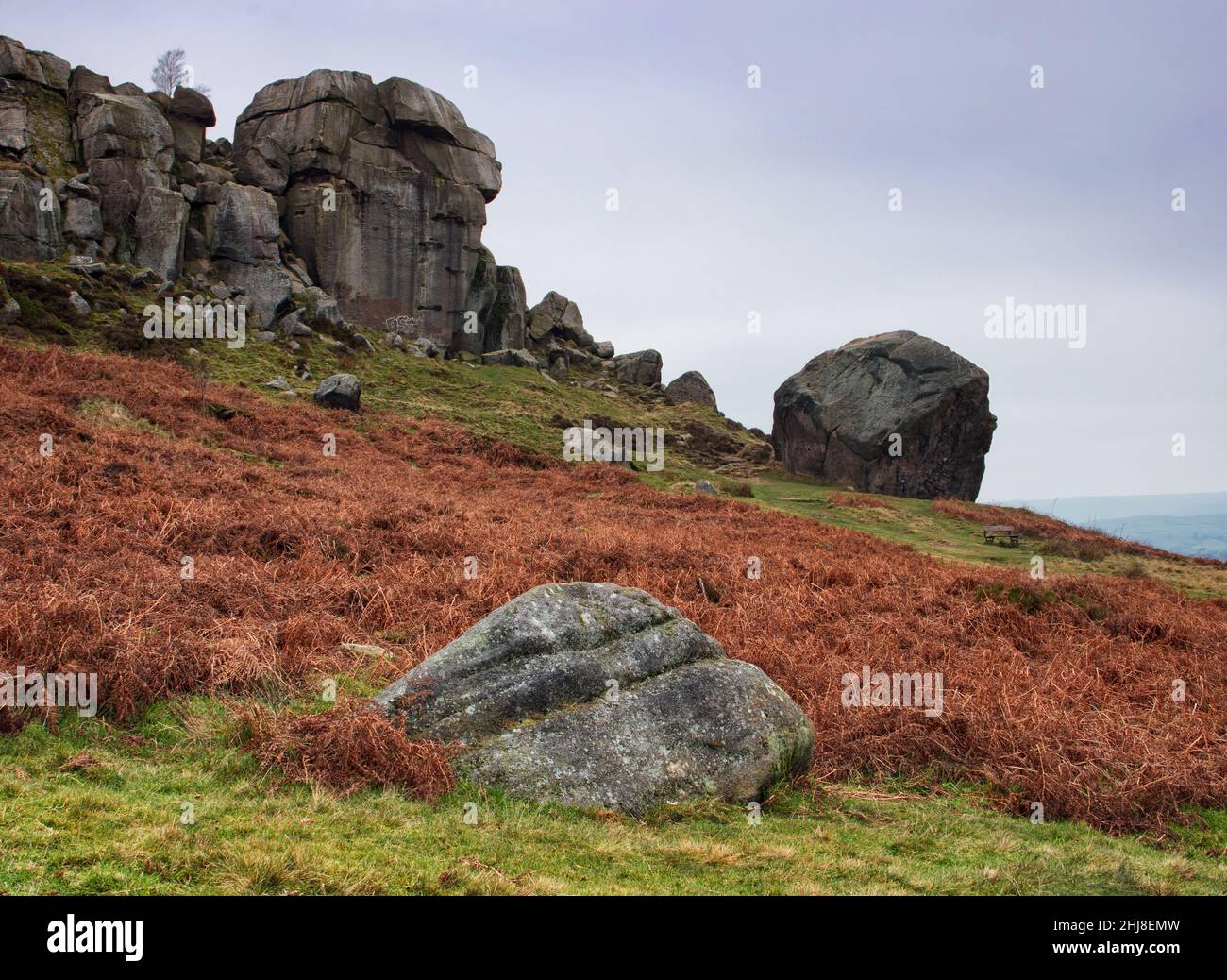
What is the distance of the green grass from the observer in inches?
233

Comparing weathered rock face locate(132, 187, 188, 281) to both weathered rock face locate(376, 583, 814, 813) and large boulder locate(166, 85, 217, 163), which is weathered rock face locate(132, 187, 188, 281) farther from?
weathered rock face locate(376, 583, 814, 813)

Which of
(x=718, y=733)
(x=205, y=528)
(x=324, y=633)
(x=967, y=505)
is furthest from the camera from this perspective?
(x=967, y=505)

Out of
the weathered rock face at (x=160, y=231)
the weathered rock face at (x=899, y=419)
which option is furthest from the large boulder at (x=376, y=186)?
the weathered rock face at (x=899, y=419)

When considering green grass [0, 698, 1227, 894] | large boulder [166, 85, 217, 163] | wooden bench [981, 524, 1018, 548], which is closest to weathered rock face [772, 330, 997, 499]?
wooden bench [981, 524, 1018, 548]

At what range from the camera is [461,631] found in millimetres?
12875

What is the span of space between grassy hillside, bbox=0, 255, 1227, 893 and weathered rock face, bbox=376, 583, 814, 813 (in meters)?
0.40

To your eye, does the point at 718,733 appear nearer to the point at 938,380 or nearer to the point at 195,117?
the point at 938,380

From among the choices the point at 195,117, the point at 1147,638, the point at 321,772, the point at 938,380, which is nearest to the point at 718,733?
the point at 321,772

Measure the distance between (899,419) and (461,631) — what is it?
38333 millimetres

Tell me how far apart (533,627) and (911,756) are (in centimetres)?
498

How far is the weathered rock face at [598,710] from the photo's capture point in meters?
8.46

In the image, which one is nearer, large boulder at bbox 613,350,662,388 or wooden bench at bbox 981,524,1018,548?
wooden bench at bbox 981,524,1018,548

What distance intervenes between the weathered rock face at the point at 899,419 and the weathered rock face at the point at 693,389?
28101 millimetres

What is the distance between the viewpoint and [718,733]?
9148 millimetres
